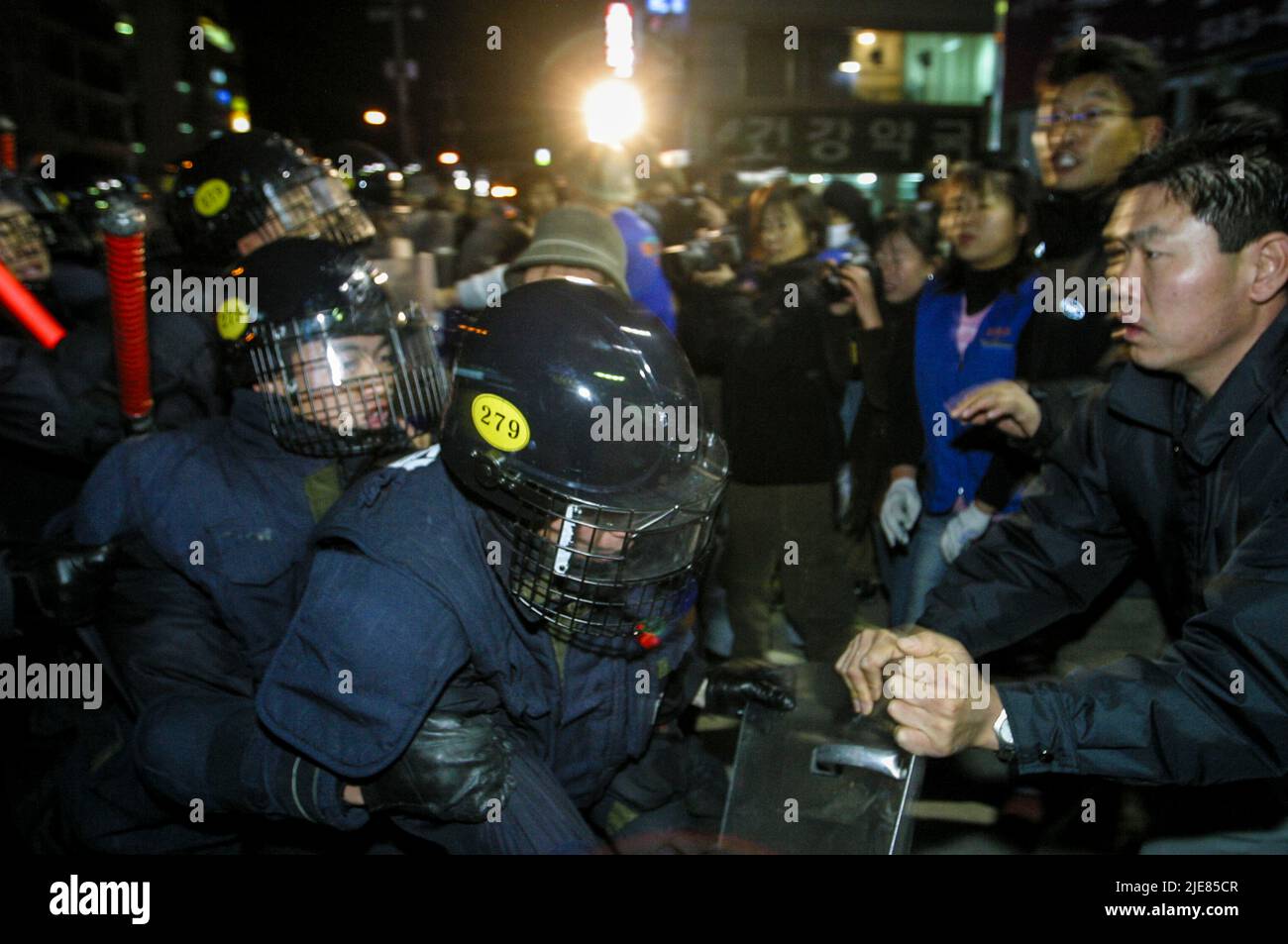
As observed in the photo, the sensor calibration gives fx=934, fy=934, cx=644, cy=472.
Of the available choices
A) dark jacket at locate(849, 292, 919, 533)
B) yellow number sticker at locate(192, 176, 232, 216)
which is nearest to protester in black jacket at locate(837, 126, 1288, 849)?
dark jacket at locate(849, 292, 919, 533)

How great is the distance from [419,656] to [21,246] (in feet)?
9.81

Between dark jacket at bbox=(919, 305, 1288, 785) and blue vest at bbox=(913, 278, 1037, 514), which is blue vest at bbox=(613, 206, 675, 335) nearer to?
blue vest at bbox=(913, 278, 1037, 514)

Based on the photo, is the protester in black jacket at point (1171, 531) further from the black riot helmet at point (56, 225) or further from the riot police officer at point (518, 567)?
the black riot helmet at point (56, 225)

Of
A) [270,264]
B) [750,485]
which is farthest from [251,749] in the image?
[750,485]

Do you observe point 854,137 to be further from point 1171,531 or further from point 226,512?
point 226,512

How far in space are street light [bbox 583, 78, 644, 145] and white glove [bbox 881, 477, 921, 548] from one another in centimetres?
257

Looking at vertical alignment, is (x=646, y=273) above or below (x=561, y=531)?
above

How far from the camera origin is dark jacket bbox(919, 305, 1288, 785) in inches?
70.2

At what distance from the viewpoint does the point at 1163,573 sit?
2.41 metres

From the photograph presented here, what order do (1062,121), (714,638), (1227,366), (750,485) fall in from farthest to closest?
(714,638) → (750,485) → (1062,121) → (1227,366)

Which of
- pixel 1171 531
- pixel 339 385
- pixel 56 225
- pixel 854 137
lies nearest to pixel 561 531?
pixel 339 385

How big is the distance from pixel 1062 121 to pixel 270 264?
2801 millimetres
